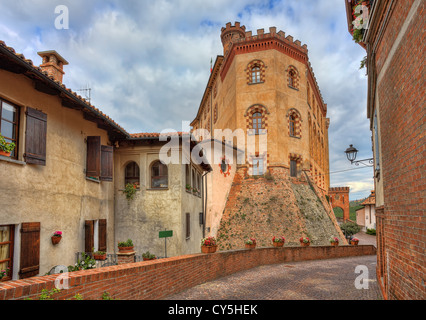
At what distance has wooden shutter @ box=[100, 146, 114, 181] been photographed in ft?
36.4

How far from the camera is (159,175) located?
1318 cm

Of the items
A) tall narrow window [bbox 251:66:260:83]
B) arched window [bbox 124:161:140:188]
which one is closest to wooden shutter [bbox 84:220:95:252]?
arched window [bbox 124:161:140:188]

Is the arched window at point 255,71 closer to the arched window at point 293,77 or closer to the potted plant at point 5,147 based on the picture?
the arched window at point 293,77

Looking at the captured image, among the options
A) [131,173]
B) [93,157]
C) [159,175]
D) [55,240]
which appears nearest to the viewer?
[55,240]

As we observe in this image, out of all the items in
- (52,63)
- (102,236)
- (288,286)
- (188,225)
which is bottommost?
(288,286)

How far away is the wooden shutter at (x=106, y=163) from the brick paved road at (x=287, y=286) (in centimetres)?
506

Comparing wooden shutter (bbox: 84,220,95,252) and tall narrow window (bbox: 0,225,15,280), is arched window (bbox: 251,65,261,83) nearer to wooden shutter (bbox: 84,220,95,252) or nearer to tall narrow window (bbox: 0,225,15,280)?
wooden shutter (bbox: 84,220,95,252)

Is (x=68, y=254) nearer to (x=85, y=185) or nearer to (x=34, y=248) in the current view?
(x=34, y=248)

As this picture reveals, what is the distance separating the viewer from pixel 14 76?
7273 millimetres

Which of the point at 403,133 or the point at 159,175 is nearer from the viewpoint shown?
the point at 403,133

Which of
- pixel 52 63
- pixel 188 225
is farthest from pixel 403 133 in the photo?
pixel 52 63

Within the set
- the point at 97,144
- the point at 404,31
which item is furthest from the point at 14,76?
the point at 404,31

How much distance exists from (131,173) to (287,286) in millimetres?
7823

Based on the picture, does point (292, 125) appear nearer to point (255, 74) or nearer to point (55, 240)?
point (255, 74)
